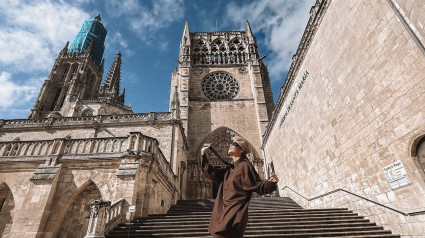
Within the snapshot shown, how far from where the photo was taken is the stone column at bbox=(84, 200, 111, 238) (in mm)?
4770

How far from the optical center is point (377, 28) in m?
5.18

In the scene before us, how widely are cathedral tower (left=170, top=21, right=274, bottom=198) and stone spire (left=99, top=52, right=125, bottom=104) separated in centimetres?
1758

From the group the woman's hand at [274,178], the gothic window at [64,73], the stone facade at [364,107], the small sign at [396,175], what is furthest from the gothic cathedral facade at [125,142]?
the small sign at [396,175]

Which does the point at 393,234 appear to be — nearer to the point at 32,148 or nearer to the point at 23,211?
the point at 23,211

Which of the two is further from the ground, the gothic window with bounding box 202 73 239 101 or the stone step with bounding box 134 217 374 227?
the gothic window with bounding box 202 73 239 101

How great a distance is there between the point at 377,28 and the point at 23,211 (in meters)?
10.9

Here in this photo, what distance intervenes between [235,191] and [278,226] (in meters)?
4.49

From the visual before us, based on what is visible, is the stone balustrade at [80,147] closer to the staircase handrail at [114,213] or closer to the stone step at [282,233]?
the staircase handrail at [114,213]

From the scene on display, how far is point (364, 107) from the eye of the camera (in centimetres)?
561

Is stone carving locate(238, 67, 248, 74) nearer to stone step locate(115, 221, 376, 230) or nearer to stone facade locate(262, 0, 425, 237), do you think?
stone facade locate(262, 0, 425, 237)

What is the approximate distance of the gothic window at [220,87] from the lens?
2059 centimetres

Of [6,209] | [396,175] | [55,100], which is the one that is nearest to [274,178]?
[396,175]

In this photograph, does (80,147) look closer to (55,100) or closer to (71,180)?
(71,180)

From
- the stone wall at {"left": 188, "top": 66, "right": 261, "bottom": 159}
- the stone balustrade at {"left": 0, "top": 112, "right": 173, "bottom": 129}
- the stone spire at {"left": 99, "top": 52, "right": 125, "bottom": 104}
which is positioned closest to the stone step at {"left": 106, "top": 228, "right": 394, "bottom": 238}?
the stone balustrade at {"left": 0, "top": 112, "right": 173, "bottom": 129}
